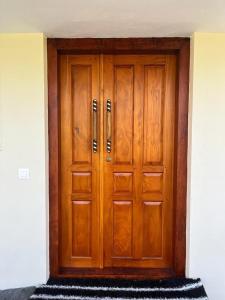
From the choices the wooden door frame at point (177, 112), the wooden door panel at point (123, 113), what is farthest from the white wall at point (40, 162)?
the wooden door panel at point (123, 113)

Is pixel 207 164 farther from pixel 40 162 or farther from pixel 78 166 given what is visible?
pixel 40 162

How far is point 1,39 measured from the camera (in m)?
2.51

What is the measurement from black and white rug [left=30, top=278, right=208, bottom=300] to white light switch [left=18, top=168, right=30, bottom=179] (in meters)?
0.97

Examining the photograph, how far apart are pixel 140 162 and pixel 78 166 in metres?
0.59

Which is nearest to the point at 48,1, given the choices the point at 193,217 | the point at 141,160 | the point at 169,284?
the point at 141,160

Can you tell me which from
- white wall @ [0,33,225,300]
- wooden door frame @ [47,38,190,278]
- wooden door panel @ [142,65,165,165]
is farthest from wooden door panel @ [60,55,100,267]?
wooden door panel @ [142,65,165,165]

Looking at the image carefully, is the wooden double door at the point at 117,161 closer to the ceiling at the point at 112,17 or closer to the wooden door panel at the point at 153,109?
the wooden door panel at the point at 153,109

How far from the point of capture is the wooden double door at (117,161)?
275 centimetres

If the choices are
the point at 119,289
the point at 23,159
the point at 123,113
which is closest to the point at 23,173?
the point at 23,159

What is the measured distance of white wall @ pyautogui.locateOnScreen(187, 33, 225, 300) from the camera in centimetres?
249

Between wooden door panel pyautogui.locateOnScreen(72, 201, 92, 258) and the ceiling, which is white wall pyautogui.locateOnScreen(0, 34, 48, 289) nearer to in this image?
the ceiling

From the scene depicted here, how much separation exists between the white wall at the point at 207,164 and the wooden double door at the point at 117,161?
11.0 inches

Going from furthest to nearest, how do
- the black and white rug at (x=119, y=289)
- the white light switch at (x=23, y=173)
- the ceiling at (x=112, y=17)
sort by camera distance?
the white light switch at (x=23, y=173)
the black and white rug at (x=119, y=289)
the ceiling at (x=112, y=17)

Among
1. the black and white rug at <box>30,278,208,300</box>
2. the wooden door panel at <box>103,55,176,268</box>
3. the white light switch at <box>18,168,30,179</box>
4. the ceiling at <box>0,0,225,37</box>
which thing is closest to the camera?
the ceiling at <box>0,0,225,37</box>
